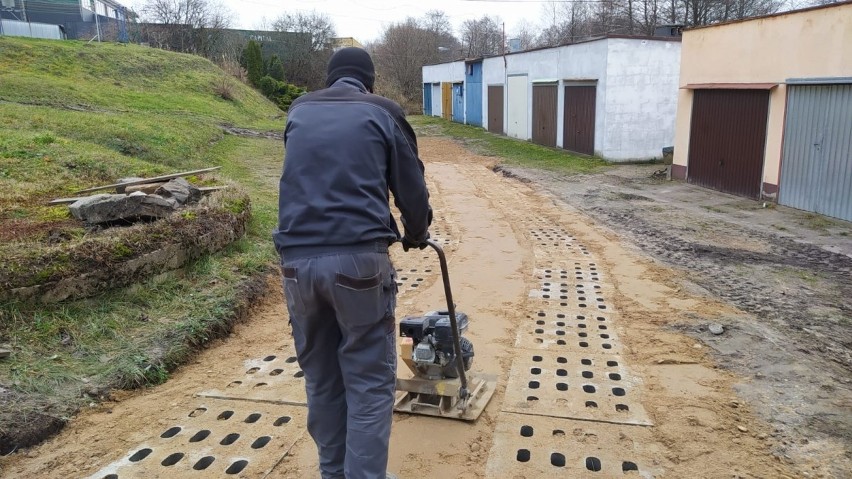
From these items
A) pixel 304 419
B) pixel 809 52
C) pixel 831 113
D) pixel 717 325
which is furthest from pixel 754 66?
pixel 304 419

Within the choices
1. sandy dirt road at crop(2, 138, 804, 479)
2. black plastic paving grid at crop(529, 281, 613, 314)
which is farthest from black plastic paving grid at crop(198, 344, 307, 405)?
black plastic paving grid at crop(529, 281, 613, 314)

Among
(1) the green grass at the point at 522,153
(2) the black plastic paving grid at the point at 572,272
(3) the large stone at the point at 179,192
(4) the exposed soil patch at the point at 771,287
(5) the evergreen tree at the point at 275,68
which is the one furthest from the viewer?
(5) the evergreen tree at the point at 275,68

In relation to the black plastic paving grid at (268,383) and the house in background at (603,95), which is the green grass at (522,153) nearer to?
the house in background at (603,95)

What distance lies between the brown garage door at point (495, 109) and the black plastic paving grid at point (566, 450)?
2480 centimetres

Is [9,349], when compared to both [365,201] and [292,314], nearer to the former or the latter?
[292,314]

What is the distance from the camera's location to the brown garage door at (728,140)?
12.0 meters

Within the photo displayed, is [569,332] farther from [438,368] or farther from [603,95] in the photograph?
[603,95]

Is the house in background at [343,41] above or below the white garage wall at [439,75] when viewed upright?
above

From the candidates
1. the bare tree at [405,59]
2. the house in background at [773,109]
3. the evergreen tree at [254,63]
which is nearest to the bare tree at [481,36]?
the bare tree at [405,59]

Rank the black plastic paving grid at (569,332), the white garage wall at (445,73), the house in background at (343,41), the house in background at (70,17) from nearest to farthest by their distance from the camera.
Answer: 1. the black plastic paving grid at (569,332)
2. the house in background at (70,17)
3. the white garage wall at (445,73)
4. the house in background at (343,41)

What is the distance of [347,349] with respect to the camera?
8.84 ft

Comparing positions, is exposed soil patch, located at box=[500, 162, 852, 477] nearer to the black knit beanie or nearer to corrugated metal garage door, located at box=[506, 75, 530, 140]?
the black knit beanie

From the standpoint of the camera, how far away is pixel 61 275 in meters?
4.72

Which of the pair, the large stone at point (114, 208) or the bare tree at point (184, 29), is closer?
the large stone at point (114, 208)
